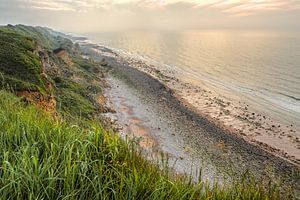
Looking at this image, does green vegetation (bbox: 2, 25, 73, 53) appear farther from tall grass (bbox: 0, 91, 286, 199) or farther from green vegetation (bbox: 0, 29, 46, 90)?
tall grass (bbox: 0, 91, 286, 199)

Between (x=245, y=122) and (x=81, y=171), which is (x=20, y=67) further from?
(x=245, y=122)

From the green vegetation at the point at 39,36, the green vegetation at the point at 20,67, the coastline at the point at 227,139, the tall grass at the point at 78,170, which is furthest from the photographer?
the green vegetation at the point at 39,36

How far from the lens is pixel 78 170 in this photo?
423 cm

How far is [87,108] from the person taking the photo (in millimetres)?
25812

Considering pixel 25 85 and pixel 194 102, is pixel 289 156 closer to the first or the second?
pixel 194 102

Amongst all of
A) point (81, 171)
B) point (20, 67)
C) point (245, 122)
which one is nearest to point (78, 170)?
point (81, 171)

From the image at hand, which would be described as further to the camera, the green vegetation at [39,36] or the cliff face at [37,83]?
the green vegetation at [39,36]

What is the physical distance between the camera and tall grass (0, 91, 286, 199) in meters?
3.80

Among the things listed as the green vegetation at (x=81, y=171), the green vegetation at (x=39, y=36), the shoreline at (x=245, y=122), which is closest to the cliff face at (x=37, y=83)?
the green vegetation at (x=81, y=171)

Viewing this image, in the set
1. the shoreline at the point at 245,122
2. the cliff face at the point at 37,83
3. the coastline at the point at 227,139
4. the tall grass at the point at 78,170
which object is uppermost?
the tall grass at the point at 78,170

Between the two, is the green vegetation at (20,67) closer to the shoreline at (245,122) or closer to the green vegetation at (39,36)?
the shoreline at (245,122)

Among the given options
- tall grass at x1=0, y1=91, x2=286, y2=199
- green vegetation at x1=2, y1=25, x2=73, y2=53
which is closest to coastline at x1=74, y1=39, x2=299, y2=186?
tall grass at x1=0, y1=91, x2=286, y2=199

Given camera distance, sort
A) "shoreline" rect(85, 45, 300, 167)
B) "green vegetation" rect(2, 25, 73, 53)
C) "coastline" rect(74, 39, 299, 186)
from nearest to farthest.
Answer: "coastline" rect(74, 39, 299, 186)
"shoreline" rect(85, 45, 300, 167)
"green vegetation" rect(2, 25, 73, 53)

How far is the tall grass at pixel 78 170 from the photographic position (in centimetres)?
380
